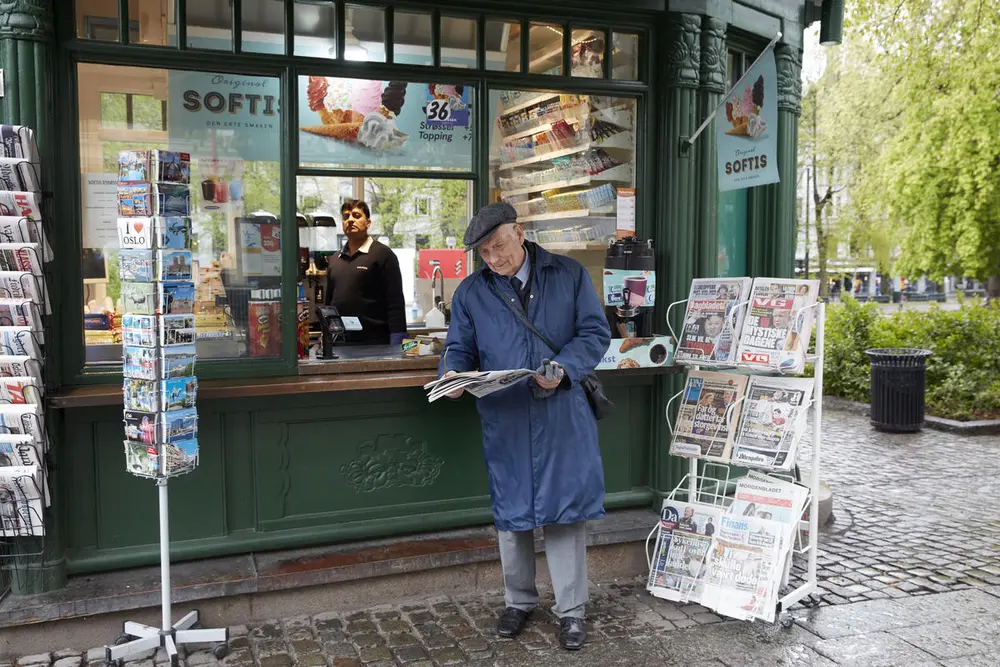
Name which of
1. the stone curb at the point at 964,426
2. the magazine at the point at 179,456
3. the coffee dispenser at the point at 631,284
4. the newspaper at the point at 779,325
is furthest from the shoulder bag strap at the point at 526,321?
the stone curb at the point at 964,426

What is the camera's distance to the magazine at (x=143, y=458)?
3.95 m

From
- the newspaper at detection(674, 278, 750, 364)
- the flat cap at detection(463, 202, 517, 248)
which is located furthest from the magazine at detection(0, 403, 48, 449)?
the newspaper at detection(674, 278, 750, 364)

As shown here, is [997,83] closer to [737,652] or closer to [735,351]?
[735,351]

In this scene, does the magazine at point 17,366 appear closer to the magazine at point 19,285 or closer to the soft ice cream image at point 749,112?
the magazine at point 19,285

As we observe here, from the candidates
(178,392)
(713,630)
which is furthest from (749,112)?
(178,392)

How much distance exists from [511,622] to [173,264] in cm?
238

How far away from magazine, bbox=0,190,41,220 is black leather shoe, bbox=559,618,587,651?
320cm

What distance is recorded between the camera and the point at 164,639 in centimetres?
406

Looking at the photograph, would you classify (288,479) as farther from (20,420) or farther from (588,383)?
(588,383)

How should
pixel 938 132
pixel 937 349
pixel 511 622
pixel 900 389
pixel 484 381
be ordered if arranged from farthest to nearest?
pixel 938 132
pixel 937 349
pixel 900 389
pixel 511 622
pixel 484 381

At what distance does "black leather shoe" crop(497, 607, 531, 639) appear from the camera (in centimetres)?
439

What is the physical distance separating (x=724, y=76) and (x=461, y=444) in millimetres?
2923

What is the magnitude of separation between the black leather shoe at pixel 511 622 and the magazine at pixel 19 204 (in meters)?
2.98

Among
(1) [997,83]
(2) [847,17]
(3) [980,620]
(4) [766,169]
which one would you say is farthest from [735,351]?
(1) [997,83]
